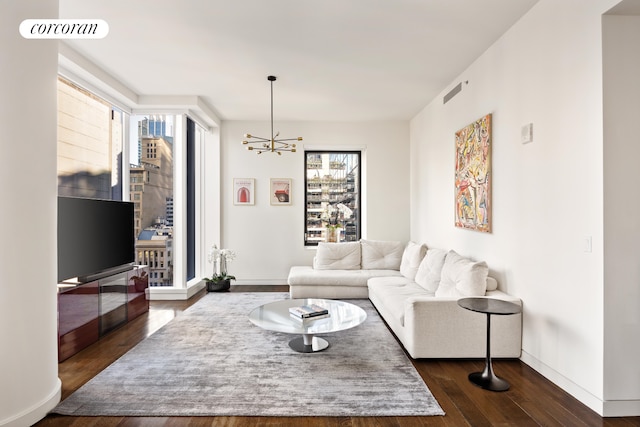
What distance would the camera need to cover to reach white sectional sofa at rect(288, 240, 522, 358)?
3213 mm

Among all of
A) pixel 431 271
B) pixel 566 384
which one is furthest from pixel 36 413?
pixel 431 271

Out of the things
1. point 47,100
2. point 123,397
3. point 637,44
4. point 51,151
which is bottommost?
point 123,397

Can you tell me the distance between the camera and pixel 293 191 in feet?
22.0

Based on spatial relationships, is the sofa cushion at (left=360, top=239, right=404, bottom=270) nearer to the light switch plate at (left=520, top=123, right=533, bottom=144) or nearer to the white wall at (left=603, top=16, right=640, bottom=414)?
the light switch plate at (left=520, top=123, right=533, bottom=144)

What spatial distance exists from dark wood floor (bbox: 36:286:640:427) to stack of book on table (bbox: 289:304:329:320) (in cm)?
91

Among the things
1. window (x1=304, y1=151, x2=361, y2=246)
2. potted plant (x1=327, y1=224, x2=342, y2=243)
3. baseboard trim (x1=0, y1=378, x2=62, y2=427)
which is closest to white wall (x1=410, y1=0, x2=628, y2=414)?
potted plant (x1=327, y1=224, x2=342, y2=243)

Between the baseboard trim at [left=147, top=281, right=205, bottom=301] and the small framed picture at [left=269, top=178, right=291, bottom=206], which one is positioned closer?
the baseboard trim at [left=147, top=281, right=205, bottom=301]

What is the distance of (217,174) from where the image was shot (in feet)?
21.3

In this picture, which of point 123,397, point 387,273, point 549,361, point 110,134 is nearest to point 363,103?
point 387,273

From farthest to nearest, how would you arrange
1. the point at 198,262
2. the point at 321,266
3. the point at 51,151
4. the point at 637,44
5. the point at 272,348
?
the point at 198,262 → the point at 321,266 → the point at 272,348 → the point at 51,151 → the point at 637,44

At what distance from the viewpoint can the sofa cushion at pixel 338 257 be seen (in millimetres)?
5898

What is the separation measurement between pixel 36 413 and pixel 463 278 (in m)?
3.27

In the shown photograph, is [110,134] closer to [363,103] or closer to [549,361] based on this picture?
[363,103]

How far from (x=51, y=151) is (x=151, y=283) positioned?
339cm
